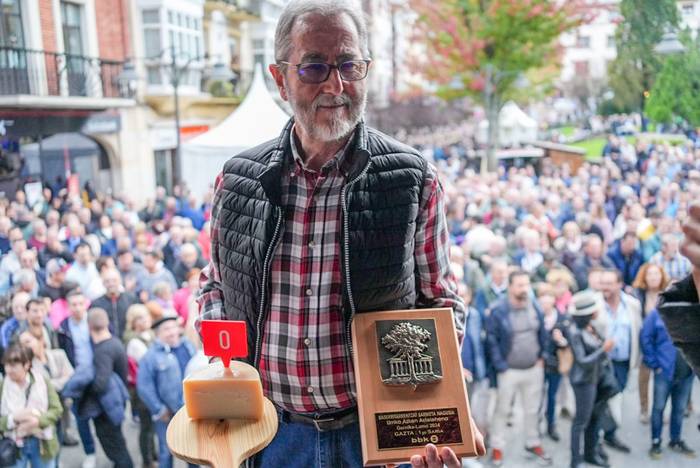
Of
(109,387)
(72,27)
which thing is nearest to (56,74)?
(72,27)

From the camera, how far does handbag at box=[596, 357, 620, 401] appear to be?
12.0 ft

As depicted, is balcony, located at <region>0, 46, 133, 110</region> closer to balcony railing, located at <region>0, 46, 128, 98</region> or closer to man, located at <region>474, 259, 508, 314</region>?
balcony railing, located at <region>0, 46, 128, 98</region>

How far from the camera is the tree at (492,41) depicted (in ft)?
23.5

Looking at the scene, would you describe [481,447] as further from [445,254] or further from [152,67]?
[152,67]

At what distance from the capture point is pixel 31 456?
299 cm

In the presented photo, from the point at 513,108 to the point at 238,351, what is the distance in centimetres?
852

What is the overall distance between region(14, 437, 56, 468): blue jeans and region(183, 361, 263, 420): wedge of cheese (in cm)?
232

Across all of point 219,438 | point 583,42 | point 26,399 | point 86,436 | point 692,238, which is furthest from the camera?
point 583,42

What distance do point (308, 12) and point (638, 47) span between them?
4.49 metres

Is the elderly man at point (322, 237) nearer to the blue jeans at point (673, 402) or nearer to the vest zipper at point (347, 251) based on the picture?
the vest zipper at point (347, 251)

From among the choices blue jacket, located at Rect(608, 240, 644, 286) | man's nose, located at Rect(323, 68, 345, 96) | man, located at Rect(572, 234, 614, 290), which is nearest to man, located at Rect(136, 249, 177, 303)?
man, located at Rect(572, 234, 614, 290)

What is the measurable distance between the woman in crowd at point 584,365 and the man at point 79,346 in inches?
97.5

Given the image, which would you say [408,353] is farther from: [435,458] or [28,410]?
[28,410]

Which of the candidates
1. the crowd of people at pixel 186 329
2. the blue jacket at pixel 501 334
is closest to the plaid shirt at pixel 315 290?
the crowd of people at pixel 186 329
